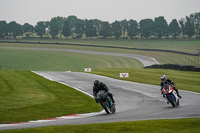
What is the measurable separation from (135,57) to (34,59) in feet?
81.1

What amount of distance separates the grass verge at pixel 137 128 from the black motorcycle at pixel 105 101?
3.93 m

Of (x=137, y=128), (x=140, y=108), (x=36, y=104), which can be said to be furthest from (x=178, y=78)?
(x=137, y=128)

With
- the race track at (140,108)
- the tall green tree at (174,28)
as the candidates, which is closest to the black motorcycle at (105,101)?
the race track at (140,108)

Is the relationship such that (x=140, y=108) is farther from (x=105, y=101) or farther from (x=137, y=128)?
(x=137, y=128)

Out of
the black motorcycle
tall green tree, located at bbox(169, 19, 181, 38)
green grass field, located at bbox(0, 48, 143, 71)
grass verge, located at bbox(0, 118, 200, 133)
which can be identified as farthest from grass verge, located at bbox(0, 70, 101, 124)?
tall green tree, located at bbox(169, 19, 181, 38)

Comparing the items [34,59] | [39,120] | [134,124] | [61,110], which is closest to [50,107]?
[61,110]

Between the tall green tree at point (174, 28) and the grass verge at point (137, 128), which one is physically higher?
the tall green tree at point (174, 28)

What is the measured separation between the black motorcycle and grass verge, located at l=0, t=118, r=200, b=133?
393 centimetres

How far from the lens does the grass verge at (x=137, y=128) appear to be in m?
11.2

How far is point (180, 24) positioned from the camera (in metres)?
198

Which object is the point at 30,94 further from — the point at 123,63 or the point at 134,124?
the point at 123,63

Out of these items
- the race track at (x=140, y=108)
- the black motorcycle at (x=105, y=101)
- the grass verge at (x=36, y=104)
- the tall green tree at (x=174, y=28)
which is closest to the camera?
the race track at (x=140, y=108)

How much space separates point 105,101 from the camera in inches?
663

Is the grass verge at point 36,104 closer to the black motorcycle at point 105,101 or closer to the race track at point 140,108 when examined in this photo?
the race track at point 140,108
